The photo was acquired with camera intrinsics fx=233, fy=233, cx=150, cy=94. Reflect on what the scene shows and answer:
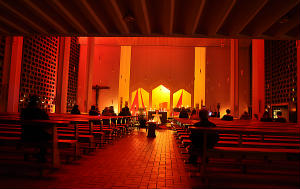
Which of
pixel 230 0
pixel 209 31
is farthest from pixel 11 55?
pixel 230 0

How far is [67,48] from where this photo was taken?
39.7 feet

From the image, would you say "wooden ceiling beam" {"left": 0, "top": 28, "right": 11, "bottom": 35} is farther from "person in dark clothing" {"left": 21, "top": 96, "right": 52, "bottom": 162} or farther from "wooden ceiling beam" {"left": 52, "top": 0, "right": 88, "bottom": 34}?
"person in dark clothing" {"left": 21, "top": 96, "right": 52, "bottom": 162}

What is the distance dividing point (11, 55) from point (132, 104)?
338 inches

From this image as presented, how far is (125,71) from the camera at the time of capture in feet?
56.2

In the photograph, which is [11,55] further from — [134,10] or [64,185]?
[64,185]

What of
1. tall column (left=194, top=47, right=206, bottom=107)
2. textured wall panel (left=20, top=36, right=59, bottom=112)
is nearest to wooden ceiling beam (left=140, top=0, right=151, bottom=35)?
textured wall panel (left=20, top=36, right=59, bottom=112)

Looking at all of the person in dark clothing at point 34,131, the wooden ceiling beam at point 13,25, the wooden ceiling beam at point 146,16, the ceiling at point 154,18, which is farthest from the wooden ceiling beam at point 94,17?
the person in dark clothing at point 34,131

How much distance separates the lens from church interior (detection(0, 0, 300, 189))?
262cm

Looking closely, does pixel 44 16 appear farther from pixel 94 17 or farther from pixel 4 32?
pixel 4 32

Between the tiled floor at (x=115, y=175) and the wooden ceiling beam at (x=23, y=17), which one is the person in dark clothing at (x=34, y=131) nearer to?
the tiled floor at (x=115, y=175)

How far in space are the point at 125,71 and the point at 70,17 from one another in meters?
11.4

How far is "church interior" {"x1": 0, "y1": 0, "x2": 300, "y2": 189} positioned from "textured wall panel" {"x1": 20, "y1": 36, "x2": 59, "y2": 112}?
0.06m

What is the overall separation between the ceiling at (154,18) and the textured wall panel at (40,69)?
14.2ft

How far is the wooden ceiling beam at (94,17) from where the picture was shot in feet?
16.8
